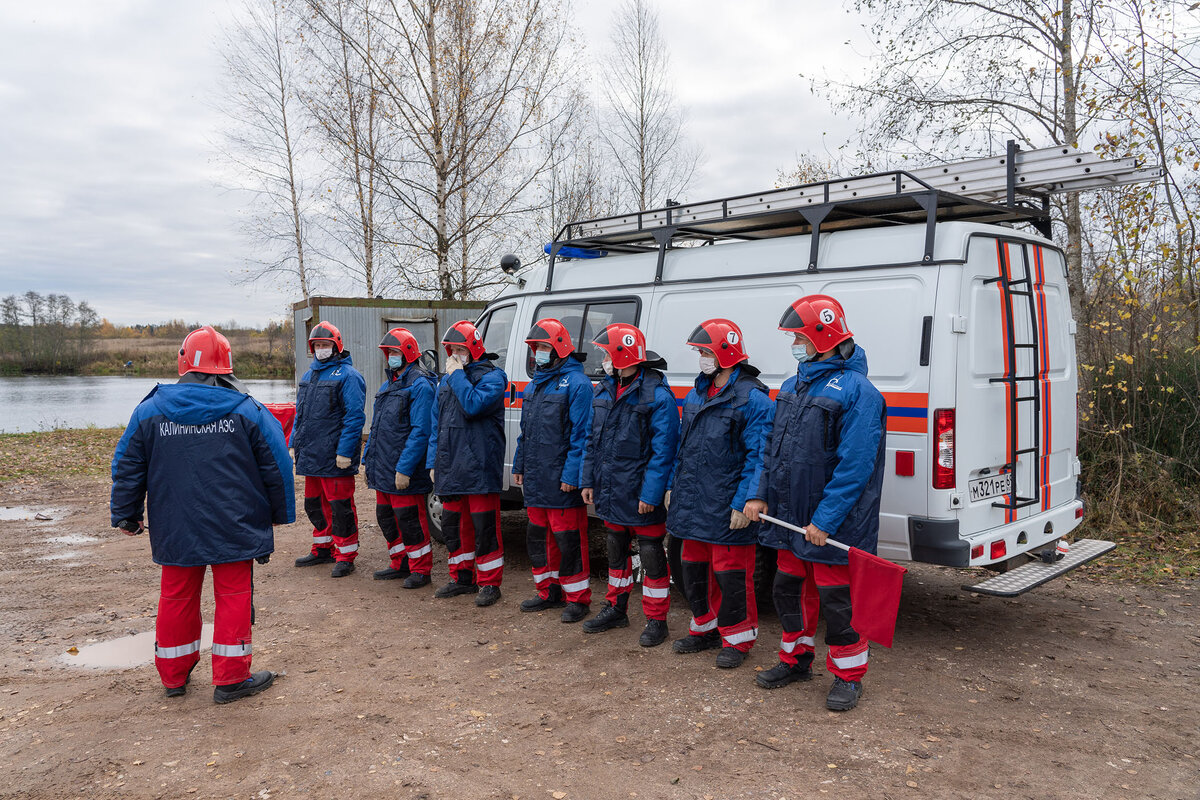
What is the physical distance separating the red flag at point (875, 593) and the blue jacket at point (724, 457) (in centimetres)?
80

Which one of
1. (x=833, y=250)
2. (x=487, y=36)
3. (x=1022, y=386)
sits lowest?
(x=1022, y=386)

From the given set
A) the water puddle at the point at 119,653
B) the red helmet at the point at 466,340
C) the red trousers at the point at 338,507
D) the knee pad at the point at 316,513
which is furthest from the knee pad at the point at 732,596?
the knee pad at the point at 316,513

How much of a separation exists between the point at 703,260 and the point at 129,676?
4.56m

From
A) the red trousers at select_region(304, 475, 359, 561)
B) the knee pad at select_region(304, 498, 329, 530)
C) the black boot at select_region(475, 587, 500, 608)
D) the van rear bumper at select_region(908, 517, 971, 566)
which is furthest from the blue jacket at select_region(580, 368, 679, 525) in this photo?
the knee pad at select_region(304, 498, 329, 530)

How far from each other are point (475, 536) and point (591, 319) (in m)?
1.99

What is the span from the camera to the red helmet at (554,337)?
18.4ft

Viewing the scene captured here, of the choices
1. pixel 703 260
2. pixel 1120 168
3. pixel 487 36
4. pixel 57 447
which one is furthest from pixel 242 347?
pixel 1120 168

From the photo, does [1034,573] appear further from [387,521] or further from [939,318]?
[387,521]

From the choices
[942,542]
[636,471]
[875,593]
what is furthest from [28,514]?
[942,542]

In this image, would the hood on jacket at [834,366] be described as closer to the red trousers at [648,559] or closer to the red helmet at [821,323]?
the red helmet at [821,323]

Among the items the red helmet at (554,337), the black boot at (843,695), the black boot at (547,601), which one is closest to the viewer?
the black boot at (843,695)

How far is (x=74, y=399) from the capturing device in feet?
96.2

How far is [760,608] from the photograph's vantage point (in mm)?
5754

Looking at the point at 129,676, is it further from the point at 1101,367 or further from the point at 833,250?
the point at 1101,367
